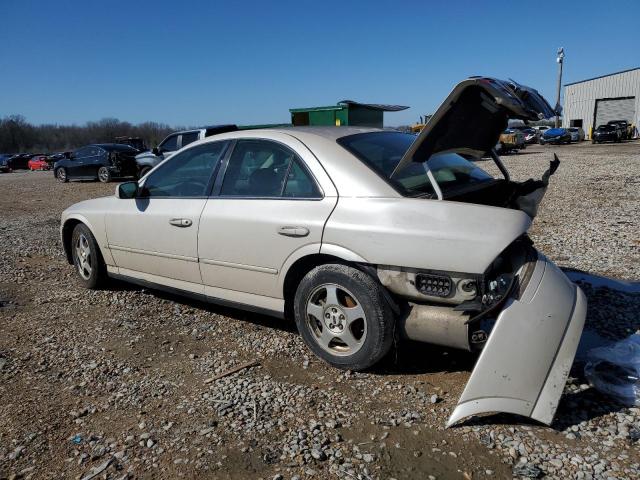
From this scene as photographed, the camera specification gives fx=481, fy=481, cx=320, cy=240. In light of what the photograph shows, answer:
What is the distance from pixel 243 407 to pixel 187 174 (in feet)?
7.12

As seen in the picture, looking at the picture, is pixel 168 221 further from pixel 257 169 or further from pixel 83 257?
pixel 83 257

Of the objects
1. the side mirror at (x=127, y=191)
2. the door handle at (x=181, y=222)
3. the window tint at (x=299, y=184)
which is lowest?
the door handle at (x=181, y=222)

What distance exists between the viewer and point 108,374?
132 inches

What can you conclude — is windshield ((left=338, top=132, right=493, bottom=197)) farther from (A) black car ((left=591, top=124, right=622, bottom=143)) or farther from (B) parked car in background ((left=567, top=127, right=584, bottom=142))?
(B) parked car in background ((left=567, top=127, right=584, bottom=142))

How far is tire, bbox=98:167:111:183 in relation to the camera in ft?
61.2

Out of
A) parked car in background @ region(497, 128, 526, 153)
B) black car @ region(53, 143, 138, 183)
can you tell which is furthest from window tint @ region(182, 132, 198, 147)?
parked car in background @ region(497, 128, 526, 153)

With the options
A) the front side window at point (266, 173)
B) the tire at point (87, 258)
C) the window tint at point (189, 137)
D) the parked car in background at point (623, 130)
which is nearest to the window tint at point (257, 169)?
the front side window at point (266, 173)

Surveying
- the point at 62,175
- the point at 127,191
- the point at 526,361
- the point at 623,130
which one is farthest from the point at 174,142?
the point at 623,130

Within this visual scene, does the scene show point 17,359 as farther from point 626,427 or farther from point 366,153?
point 626,427

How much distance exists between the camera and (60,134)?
9419 centimetres

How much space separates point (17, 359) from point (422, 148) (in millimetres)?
3340

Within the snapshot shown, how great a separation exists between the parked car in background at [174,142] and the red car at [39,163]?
83.6 ft

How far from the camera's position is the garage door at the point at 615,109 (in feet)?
138

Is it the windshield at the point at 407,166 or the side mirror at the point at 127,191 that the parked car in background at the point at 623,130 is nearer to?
the windshield at the point at 407,166
